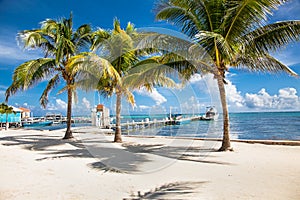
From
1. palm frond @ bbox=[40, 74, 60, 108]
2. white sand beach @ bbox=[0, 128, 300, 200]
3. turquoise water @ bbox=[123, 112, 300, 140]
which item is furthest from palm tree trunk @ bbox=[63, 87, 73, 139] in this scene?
turquoise water @ bbox=[123, 112, 300, 140]

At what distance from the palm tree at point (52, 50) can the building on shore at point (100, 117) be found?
11.7 meters

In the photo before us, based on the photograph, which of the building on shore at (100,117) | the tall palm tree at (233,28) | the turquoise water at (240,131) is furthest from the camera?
the building on shore at (100,117)

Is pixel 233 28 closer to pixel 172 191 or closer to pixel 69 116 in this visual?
pixel 172 191

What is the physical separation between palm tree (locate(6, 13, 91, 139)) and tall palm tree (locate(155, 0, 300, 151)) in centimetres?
556

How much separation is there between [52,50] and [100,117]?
14.2 m

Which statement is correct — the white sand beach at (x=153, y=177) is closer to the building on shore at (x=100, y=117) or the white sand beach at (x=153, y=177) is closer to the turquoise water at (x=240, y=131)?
the turquoise water at (x=240, y=131)

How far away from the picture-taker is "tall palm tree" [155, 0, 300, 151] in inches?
268

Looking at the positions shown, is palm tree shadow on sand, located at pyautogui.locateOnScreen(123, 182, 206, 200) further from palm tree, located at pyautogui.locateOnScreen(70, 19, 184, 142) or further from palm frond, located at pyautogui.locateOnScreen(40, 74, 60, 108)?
palm frond, located at pyautogui.locateOnScreen(40, 74, 60, 108)

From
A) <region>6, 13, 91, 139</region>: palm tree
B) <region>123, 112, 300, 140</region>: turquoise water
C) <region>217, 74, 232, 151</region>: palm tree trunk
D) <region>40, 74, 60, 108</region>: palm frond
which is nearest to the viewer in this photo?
<region>217, 74, 232, 151</region>: palm tree trunk

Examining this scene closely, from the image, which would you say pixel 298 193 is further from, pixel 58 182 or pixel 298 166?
pixel 58 182

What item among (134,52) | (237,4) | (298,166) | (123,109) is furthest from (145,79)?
(298,166)

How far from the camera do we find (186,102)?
12.0m

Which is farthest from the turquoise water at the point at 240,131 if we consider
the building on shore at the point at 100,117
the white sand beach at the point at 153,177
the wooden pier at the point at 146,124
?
the white sand beach at the point at 153,177

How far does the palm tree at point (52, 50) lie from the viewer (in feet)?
35.6
